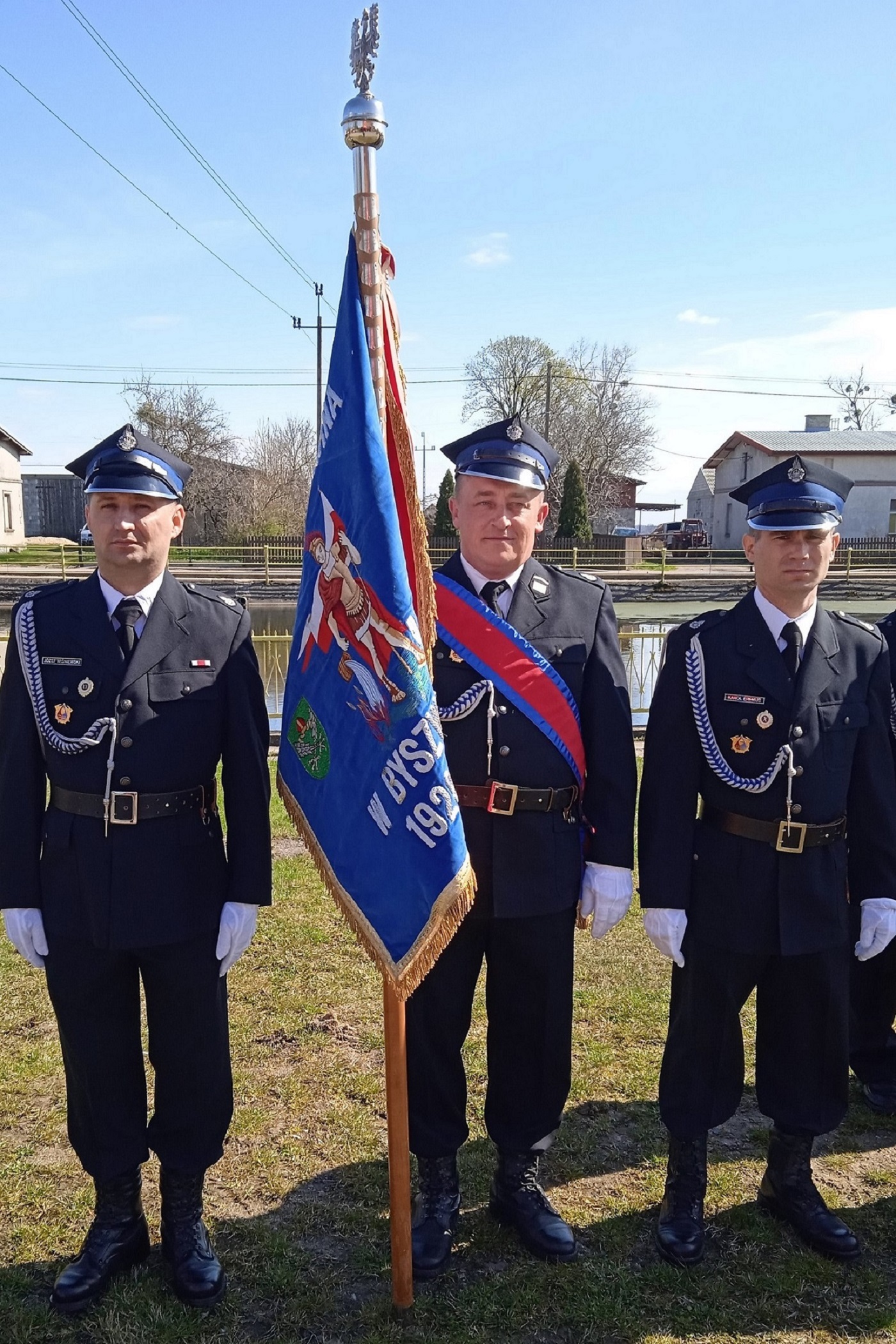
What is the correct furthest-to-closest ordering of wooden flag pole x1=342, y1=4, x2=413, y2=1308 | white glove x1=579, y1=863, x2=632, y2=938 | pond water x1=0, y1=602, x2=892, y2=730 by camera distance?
pond water x1=0, y1=602, x2=892, y2=730
white glove x1=579, y1=863, x2=632, y2=938
wooden flag pole x1=342, y1=4, x2=413, y2=1308

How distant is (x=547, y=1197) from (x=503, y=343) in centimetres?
4428

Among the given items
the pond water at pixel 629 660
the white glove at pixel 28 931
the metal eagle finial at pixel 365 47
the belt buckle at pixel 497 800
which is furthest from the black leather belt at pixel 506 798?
the pond water at pixel 629 660

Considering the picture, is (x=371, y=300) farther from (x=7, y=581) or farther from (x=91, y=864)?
(x=7, y=581)

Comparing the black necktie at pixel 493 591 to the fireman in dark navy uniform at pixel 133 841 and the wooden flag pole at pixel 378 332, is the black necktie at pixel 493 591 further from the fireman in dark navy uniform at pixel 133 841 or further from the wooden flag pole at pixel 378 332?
the fireman in dark navy uniform at pixel 133 841

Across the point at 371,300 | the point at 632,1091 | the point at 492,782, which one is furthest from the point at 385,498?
Answer: the point at 632,1091

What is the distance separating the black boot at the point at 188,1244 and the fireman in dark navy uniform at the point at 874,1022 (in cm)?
230

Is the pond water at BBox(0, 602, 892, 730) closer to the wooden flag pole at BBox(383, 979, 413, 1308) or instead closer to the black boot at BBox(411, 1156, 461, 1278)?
the black boot at BBox(411, 1156, 461, 1278)

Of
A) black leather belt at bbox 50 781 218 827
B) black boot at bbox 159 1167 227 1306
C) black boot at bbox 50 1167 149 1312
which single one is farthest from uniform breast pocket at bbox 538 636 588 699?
black boot at bbox 50 1167 149 1312

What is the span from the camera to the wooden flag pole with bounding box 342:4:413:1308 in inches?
88.9

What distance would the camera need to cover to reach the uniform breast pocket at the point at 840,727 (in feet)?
8.80

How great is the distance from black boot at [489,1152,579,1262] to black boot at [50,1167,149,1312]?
3.33 feet

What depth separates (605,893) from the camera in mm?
2758

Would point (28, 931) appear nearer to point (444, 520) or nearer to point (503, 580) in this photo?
point (503, 580)

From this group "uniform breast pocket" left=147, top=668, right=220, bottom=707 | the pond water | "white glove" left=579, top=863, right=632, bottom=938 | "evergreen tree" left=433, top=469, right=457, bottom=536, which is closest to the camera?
"uniform breast pocket" left=147, top=668, right=220, bottom=707
